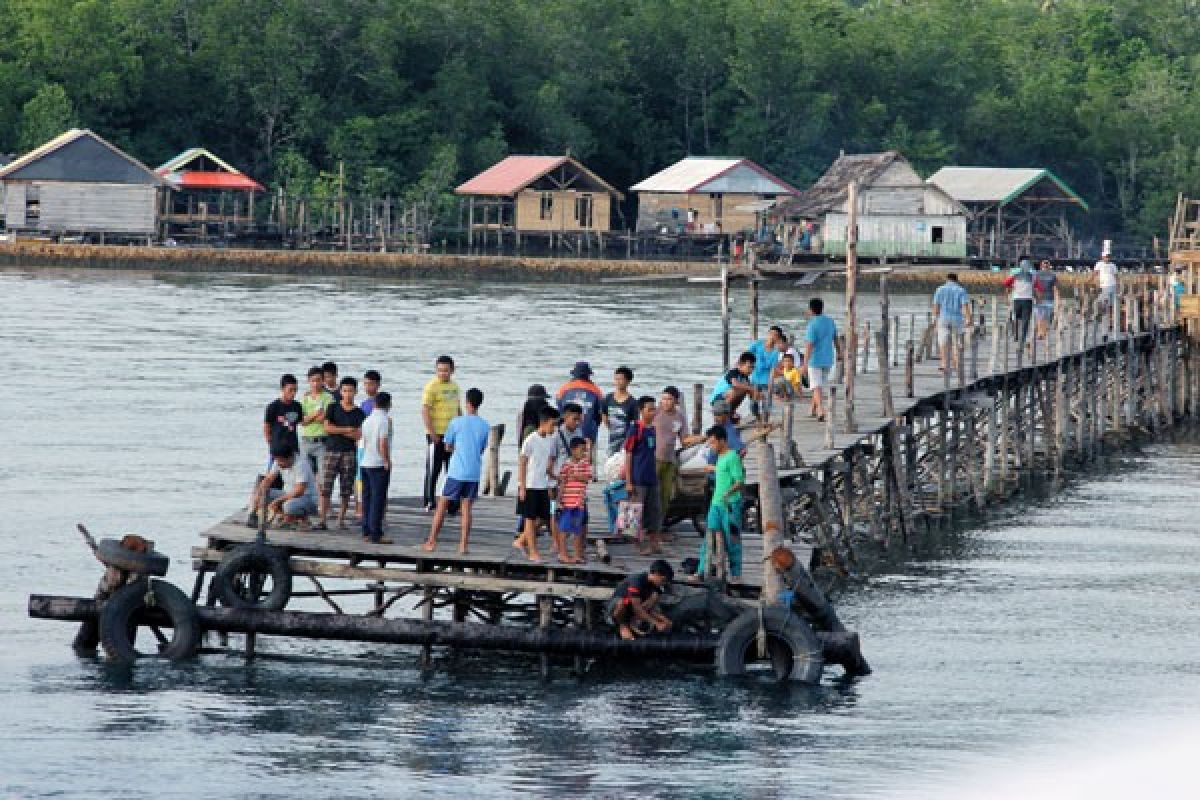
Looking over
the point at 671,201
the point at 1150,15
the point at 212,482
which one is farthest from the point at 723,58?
the point at 212,482

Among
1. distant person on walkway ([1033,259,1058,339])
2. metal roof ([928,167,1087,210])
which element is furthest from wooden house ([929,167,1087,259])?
distant person on walkway ([1033,259,1058,339])

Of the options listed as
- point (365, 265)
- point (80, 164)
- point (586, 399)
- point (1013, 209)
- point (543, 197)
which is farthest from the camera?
point (1013, 209)

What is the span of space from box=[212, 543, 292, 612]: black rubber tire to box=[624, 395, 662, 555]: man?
357cm

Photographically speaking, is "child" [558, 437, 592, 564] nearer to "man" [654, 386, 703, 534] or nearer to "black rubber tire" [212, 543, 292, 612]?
"man" [654, 386, 703, 534]

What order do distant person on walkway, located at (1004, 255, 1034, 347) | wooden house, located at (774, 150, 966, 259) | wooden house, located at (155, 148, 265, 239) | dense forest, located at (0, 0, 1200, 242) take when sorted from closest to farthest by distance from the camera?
distant person on walkway, located at (1004, 255, 1034, 347) < wooden house, located at (774, 150, 966, 259) < wooden house, located at (155, 148, 265, 239) < dense forest, located at (0, 0, 1200, 242)

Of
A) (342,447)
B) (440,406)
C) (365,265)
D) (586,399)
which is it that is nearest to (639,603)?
(586,399)

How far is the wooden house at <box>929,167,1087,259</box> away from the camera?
3875 inches

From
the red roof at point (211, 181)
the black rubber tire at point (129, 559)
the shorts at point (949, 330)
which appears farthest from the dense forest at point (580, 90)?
the black rubber tire at point (129, 559)

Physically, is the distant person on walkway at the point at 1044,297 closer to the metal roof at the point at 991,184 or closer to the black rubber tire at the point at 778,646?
the black rubber tire at the point at 778,646

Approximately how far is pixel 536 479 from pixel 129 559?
408 centimetres

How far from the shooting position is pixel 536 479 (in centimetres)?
2186

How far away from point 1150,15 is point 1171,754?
387ft

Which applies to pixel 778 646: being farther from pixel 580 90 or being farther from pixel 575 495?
pixel 580 90

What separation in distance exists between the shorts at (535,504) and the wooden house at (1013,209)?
7644 centimetres
